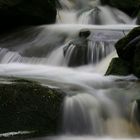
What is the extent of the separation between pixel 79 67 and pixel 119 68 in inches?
62.4

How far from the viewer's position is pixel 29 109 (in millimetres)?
6391

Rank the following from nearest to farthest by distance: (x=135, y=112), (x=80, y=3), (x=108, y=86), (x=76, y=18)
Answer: (x=135, y=112)
(x=108, y=86)
(x=76, y=18)
(x=80, y=3)

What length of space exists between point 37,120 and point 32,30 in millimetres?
7703

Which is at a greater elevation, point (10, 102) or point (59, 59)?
point (10, 102)

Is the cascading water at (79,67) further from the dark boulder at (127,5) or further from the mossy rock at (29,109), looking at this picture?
the dark boulder at (127,5)

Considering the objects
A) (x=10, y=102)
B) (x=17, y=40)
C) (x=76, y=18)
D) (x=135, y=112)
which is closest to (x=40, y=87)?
(x=10, y=102)

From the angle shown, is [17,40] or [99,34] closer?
[99,34]

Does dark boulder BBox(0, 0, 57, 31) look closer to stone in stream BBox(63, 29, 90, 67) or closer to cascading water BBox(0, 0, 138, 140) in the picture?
cascading water BBox(0, 0, 138, 140)

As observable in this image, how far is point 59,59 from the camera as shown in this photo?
36.6ft

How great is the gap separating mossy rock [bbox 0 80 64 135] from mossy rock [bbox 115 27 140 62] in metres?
3.05

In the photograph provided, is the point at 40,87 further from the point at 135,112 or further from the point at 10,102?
the point at 135,112

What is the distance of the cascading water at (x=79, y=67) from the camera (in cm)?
658

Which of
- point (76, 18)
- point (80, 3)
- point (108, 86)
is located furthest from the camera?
point (80, 3)

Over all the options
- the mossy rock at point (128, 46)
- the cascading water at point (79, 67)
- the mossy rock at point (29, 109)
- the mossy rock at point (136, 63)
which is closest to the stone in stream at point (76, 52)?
the cascading water at point (79, 67)
